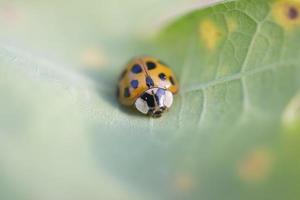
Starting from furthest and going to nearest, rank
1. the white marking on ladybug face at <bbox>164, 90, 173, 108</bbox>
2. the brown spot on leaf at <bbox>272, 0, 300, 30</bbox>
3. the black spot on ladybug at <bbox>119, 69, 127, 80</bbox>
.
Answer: the black spot on ladybug at <bbox>119, 69, 127, 80</bbox> < the white marking on ladybug face at <bbox>164, 90, 173, 108</bbox> < the brown spot on leaf at <bbox>272, 0, 300, 30</bbox>

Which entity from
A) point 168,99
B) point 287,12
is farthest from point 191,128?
point 287,12

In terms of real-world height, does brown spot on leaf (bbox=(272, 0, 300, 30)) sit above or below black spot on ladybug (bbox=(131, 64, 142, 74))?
below

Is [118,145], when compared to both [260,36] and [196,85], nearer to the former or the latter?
[196,85]

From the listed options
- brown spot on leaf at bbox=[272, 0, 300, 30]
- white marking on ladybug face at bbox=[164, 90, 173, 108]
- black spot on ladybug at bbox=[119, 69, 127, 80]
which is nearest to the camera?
brown spot on leaf at bbox=[272, 0, 300, 30]

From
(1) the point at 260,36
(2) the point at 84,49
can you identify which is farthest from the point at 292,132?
(2) the point at 84,49

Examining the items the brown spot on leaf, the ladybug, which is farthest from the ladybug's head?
the brown spot on leaf

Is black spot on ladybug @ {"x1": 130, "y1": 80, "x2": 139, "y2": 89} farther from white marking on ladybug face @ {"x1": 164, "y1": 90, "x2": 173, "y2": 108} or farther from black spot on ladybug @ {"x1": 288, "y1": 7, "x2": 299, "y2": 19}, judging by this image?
black spot on ladybug @ {"x1": 288, "y1": 7, "x2": 299, "y2": 19}

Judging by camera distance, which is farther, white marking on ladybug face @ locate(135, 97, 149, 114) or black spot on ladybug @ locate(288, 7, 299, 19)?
white marking on ladybug face @ locate(135, 97, 149, 114)
